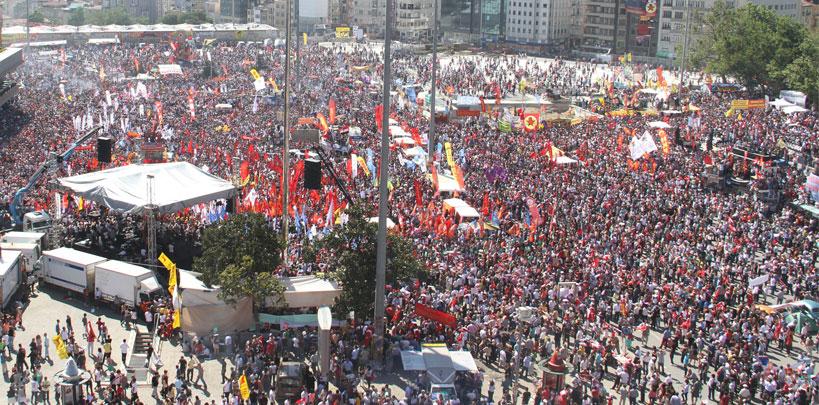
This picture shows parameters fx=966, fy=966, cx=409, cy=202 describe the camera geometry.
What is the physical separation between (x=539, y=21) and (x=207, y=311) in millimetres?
117724

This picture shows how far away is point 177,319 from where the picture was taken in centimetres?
2645

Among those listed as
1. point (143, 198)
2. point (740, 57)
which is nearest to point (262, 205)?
point (143, 198)

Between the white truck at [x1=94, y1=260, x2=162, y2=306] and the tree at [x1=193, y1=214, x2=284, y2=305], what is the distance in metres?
1.59

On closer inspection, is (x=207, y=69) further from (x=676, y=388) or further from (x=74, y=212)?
(x=676, y=388)

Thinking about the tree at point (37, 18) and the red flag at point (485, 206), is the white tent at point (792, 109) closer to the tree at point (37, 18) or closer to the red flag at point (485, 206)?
the red flag at point (485, 206)

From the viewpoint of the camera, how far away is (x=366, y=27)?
16162 centimetres

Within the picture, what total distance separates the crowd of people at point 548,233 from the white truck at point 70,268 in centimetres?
238

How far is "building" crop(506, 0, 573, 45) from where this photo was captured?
5423 inches

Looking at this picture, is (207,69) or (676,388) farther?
(207,69)

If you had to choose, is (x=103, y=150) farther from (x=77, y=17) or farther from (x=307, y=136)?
(x=77, y=17)

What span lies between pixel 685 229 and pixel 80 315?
73.7ft

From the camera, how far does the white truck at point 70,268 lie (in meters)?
30.2

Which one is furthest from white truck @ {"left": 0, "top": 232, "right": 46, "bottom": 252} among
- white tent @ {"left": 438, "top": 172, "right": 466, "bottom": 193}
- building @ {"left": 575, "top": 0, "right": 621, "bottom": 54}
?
building @ {"left": 575, "top": 0, "right": 621, "bottom": 54}

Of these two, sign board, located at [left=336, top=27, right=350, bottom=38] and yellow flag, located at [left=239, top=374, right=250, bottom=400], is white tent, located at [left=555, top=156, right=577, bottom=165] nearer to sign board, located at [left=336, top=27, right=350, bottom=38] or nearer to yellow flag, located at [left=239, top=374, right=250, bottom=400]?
yellow flag, located at [left=239, top=374, right=250, bottom=400]
